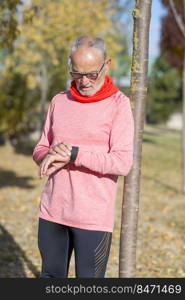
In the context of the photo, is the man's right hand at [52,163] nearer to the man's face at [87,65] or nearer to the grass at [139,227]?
the man's face at [87,65]

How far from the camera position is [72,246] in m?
2.87

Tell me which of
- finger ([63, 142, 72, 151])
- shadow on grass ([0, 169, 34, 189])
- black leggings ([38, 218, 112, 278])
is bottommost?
shadow on grass ([0, 169, 34, 189])

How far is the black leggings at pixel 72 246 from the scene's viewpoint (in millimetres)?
2688

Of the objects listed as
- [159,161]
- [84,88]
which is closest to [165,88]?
[159,161]

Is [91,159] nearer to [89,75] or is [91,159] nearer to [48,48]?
[89,75]

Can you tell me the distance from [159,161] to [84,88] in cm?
1708

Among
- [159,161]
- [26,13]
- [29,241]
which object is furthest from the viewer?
[159,161]

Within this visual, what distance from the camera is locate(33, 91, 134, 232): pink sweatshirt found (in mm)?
2580

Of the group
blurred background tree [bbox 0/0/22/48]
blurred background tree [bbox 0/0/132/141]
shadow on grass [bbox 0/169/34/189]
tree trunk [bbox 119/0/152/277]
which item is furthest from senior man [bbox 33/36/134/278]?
blurred background tree [bbox 0/0/132/141]

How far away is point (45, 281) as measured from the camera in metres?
2.73

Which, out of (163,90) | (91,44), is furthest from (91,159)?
(163,90)

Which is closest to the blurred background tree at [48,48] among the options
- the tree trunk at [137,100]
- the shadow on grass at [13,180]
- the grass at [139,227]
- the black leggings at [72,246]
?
the shadow on grass at [13,180]

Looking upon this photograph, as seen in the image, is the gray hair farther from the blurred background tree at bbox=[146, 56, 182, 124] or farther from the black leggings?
the blurred background tree at bbox=[146, 56, 182, 124]

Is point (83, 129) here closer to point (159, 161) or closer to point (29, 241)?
point (29, 241)
